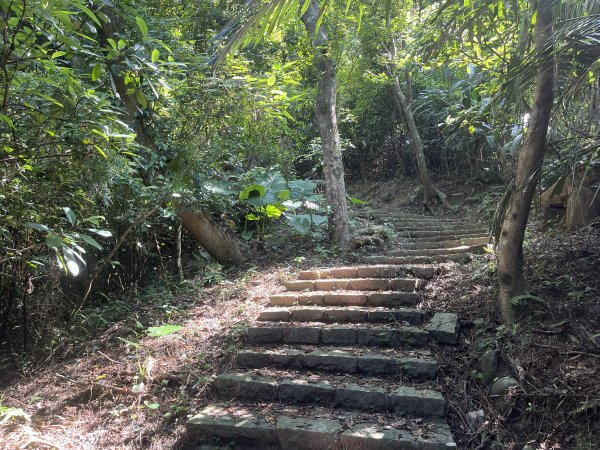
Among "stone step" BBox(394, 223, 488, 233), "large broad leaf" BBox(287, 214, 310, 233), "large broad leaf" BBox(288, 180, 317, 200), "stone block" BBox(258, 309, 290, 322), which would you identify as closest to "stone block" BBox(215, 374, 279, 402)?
"stone block" BBox(258, 309, 290, 322)

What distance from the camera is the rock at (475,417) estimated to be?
2.94 metres

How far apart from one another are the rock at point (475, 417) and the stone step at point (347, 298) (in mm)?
1371

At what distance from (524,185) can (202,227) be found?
13.5 ft

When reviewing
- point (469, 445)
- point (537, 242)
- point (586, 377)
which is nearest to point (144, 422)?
point (469, 445)

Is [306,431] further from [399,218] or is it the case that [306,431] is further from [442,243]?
[399,218]

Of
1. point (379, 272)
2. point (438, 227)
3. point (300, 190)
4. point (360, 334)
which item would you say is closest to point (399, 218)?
point (438, 227)

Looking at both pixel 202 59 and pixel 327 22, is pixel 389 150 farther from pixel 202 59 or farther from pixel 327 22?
pixel 202 59

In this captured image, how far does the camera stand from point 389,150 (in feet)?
41.7

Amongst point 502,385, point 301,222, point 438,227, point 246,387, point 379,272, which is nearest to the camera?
point 502,385

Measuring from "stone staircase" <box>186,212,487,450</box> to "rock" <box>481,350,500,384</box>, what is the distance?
1.14ft

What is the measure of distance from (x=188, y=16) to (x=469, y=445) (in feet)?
22.2

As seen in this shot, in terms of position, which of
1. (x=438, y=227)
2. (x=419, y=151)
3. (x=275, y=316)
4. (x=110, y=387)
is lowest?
(x=110, y=387)

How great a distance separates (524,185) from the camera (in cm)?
315

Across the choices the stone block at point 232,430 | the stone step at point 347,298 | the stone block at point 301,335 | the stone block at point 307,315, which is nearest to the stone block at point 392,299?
the stone step at point 347,298
